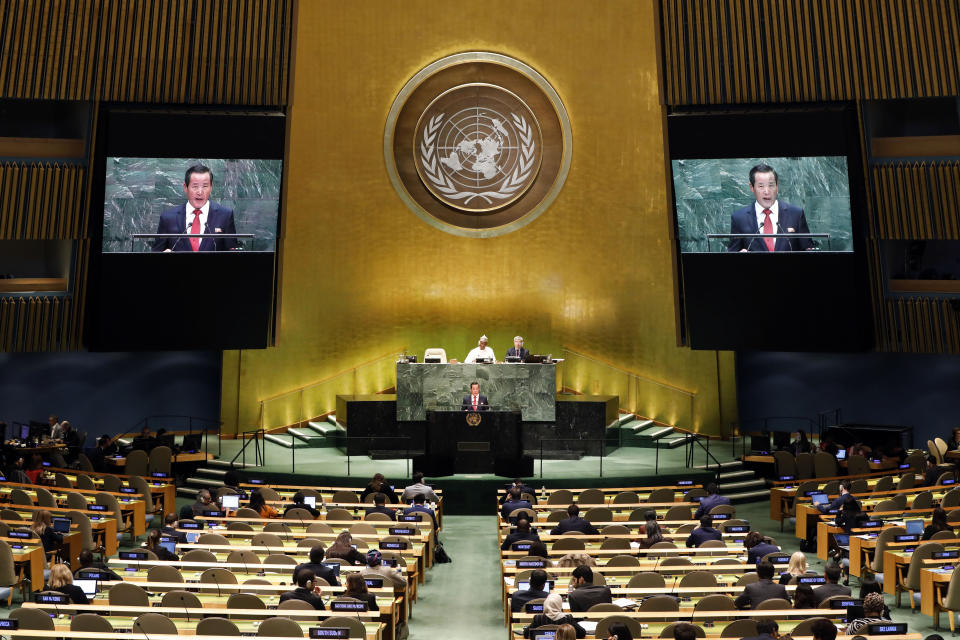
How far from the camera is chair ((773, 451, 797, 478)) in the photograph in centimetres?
1786

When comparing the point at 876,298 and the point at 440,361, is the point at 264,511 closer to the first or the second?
the point at 440,361

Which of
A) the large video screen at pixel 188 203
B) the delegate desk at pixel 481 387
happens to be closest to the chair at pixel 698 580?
the delegate desk at pixel 481 387

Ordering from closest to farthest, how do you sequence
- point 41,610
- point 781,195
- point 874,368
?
point 41,610, point 781,195, point 874,368

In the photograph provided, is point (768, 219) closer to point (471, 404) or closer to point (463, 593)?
point (471, 404)

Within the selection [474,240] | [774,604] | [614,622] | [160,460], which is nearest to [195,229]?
[160,460]

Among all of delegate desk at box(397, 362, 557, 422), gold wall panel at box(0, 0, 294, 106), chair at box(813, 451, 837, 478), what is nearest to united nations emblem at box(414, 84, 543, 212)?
gold wall panel at box(0, 0, 294, 106)

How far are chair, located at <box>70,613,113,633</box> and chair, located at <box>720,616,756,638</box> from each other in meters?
4.58

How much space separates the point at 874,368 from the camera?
22.1 metres

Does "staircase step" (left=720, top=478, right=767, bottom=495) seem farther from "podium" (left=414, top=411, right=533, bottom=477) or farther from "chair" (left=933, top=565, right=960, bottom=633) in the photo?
"chair" (left=933, top=565, right=960, bottom=633)

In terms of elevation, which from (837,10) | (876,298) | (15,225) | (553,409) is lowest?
(553,409)

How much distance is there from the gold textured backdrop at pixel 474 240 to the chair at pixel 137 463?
3867mm

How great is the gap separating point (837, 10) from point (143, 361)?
1460 cm

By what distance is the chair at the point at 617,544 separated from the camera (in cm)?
1202

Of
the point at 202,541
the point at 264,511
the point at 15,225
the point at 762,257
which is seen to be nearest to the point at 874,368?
the point at 762,257
